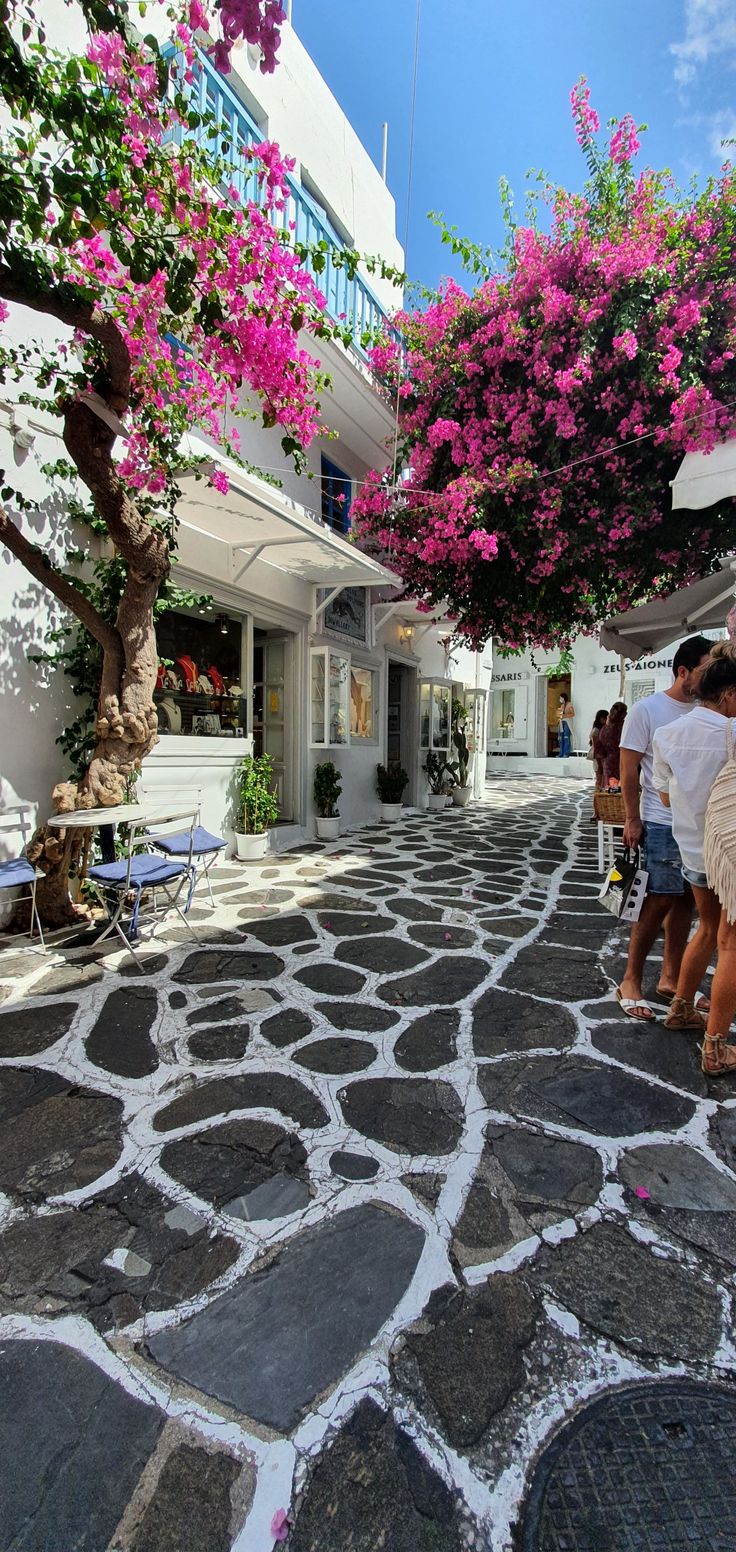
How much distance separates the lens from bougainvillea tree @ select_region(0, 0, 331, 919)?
2.47 meters

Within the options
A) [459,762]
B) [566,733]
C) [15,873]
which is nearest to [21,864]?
[15,873]

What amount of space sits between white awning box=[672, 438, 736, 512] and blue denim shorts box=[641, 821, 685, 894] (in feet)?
10.0

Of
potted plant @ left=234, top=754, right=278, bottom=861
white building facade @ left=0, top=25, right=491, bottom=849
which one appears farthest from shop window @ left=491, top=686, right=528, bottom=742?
potted plant @ left=234, top=754, right=278, bottom=861

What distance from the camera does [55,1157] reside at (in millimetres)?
2131

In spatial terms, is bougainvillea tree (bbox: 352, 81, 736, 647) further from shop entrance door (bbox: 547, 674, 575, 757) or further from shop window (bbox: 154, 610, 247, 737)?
shop entrance door (bbox: 547, 674, 575, 757)

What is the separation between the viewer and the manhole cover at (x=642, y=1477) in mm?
1124

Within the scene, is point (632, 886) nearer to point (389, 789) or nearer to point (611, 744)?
point (611, 744)

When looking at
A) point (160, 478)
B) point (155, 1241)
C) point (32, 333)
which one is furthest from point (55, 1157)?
point (32, 333)

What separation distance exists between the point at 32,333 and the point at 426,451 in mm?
4240

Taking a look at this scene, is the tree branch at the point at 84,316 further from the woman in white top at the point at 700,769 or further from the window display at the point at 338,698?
the window display at the point at 338,698

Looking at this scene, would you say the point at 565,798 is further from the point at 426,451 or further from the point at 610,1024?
the point at 610,1024

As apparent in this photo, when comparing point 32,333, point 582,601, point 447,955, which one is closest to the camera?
point 447,955

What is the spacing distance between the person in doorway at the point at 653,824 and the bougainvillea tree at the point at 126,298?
281 cm

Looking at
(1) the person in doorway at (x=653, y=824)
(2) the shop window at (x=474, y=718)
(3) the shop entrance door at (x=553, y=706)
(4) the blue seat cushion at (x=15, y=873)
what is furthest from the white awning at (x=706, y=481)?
(3) the shop entrance door at (x=553, y=706)
